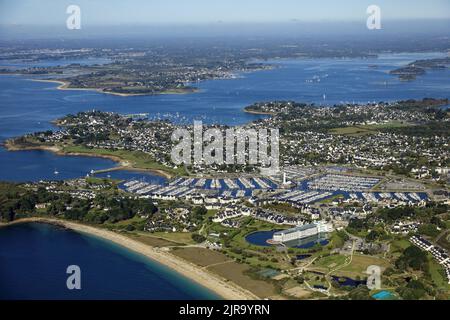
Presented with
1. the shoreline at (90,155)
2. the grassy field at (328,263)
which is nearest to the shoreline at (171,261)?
the grassy field at (328,263)

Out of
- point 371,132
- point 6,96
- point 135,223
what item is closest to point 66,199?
point 135,223

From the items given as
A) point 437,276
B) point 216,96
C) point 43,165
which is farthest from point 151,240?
point 216,96

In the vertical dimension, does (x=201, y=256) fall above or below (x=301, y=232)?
below

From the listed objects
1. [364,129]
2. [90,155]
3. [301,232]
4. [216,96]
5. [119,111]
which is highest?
[216,96]

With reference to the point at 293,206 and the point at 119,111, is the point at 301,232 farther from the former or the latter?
the point at 119,111

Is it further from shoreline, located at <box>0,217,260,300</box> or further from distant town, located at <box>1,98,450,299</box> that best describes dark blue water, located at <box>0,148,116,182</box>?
shoreline, located at <box>0,217,260,300</box>

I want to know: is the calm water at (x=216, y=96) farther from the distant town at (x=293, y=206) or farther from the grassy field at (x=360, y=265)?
the grassy field at (x=360, y=265)

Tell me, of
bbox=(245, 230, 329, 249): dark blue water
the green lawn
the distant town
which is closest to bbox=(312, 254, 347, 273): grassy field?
the distant town
